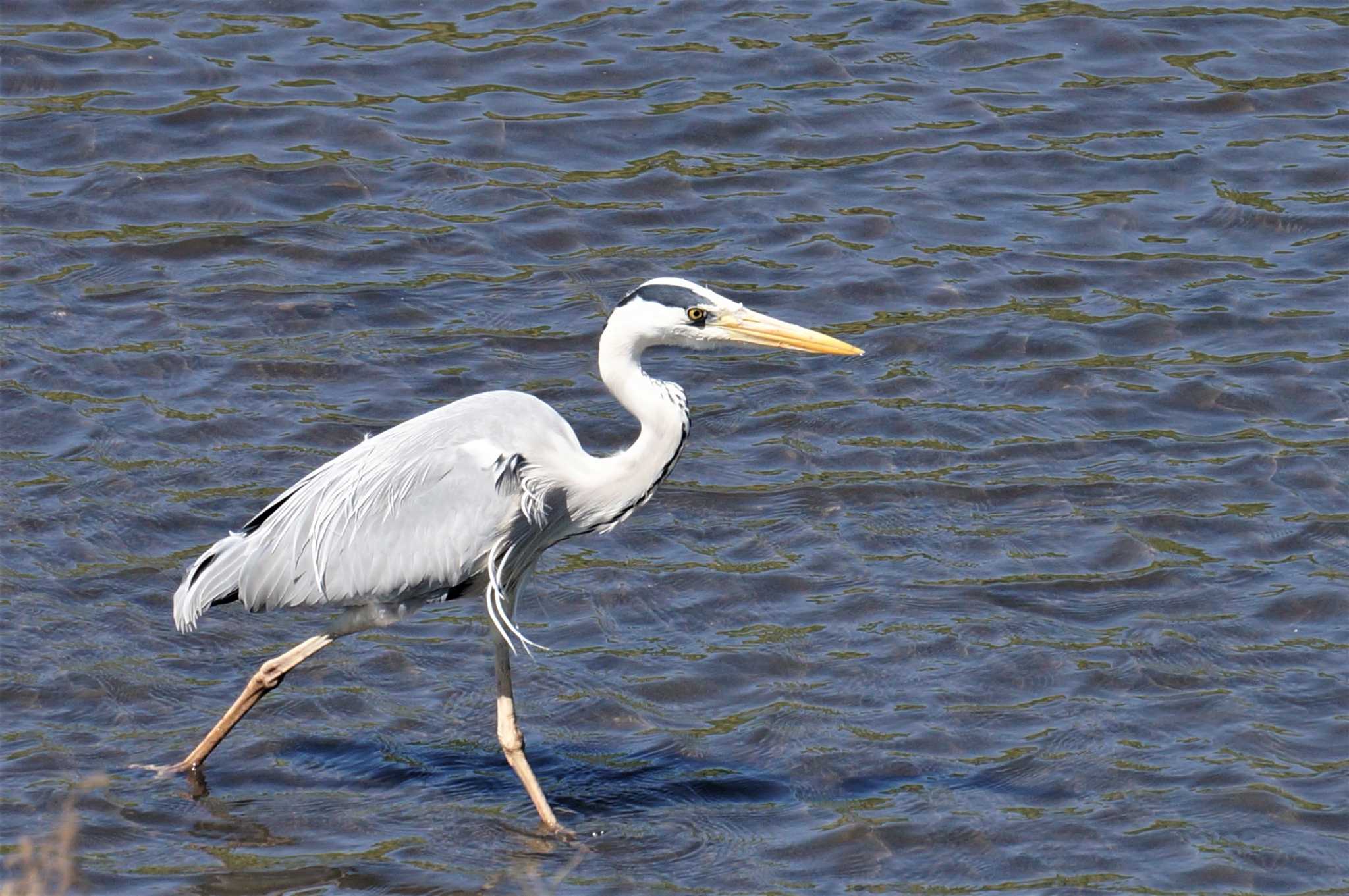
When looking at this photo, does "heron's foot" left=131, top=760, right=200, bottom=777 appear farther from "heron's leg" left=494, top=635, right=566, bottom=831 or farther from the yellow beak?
the yellow beak

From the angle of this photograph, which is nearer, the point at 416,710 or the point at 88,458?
the point at 416,710

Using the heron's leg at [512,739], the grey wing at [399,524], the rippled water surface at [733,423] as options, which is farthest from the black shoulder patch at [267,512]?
the heron's leg at [512,739]

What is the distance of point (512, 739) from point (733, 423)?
2559 mm

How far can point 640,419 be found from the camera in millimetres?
7023

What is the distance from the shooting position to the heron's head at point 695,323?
6.87 meters

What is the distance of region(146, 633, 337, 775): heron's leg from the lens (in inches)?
276

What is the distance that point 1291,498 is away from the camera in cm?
846

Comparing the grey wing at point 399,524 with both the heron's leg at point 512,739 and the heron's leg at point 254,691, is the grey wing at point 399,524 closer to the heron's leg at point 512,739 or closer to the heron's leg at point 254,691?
the heron's leg at point 254,691

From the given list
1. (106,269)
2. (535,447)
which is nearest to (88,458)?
(106,269)

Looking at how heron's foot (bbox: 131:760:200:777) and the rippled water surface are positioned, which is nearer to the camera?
the rippled water surface

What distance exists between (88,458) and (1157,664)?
445 cm

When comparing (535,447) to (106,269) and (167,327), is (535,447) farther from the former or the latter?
(106,269)

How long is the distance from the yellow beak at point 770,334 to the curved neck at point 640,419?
0.27 meters

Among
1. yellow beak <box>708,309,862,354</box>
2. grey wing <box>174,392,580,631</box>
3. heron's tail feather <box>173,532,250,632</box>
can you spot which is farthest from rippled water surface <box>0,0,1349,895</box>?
yellow beak <box>708,309,862,354</box>
